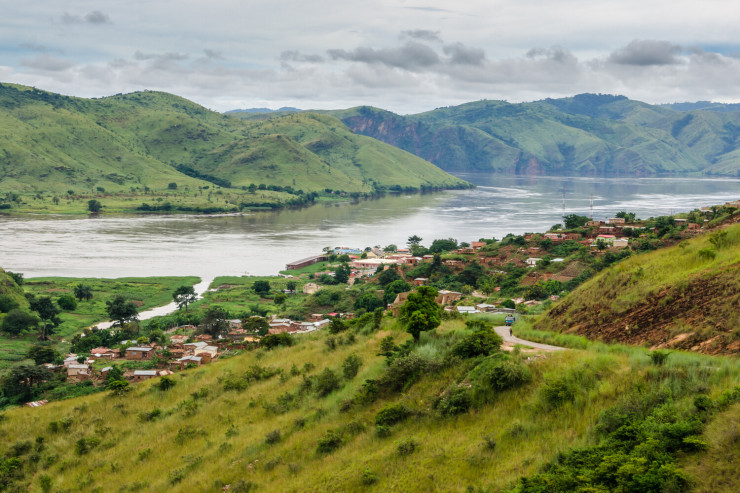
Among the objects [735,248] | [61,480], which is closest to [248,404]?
[61,480]

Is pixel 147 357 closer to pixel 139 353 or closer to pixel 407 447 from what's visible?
pixel 139 353

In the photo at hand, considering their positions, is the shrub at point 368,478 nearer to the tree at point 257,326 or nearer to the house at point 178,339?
the tree at point 257,326

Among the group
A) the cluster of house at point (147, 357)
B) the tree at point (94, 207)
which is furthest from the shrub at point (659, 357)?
the tree at point (94, 207)

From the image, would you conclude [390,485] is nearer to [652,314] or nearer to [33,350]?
[652,314]

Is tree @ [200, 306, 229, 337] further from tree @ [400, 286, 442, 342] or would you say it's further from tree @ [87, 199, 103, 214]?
tree @ [87, 199, 103, 214]

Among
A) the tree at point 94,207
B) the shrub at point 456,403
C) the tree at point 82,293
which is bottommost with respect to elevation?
the tree at point 82,293

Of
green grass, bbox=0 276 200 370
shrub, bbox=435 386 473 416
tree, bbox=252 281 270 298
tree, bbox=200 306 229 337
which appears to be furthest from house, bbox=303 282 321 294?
shrub, bbox=435 386 473 416

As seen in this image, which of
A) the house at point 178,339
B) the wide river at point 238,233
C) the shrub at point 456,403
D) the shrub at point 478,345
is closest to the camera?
the shrub at point 456,403
